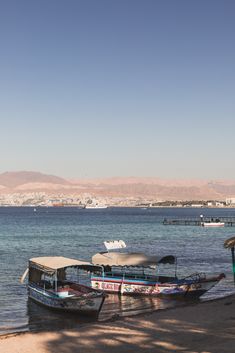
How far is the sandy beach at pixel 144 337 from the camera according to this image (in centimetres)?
1852

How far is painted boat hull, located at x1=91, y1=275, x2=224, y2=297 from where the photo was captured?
3184cm

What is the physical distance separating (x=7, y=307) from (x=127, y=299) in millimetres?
7688

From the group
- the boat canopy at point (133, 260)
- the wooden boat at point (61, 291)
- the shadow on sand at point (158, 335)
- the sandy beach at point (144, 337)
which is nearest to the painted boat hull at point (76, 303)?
the wooden boat at point (61, 291)

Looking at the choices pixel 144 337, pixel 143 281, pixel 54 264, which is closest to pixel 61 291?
pixel 54 264

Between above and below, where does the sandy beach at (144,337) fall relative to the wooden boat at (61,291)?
below

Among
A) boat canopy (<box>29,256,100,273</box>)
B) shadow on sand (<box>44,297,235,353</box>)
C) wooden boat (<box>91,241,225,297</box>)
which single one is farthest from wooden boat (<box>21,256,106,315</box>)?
shadow on sand (<box>44,297,235,353</box>)

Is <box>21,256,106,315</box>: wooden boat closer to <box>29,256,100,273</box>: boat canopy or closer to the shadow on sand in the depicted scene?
<box>29,256,100,273</box>: boat canopy

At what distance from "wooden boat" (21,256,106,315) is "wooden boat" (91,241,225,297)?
191 centimetres

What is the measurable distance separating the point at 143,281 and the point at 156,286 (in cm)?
102

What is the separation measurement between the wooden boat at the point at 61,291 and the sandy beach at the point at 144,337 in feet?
9.35

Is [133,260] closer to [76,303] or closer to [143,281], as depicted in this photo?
[143,281]

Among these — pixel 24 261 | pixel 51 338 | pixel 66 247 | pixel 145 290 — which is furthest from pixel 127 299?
pixel 66 247

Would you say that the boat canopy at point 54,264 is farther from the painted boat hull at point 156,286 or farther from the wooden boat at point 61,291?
the painted boat hull at point 156,286

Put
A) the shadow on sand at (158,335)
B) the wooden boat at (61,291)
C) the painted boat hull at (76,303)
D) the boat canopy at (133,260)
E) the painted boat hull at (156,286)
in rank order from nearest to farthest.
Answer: the shadow on sand at (158,335) → the painted boat hull at (76,303) → the wooden boat at (61,291) → the painted boat hull at (156,286) → the boat canopy at (133,260)
